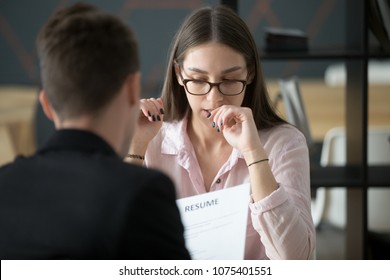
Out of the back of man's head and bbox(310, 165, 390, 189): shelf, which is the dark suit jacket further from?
bbox(310, 165, 390, 189): shelf

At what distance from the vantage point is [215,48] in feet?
4.90

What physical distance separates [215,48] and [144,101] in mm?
169

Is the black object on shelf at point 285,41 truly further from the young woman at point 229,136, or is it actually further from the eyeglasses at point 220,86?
the eyeglasses at point 220,86

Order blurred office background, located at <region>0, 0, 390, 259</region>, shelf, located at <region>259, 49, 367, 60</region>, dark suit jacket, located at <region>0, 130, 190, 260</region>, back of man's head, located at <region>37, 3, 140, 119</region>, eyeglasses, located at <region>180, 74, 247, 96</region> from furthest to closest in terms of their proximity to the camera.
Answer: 1. blurred office background, located at <region>0, 0, 390, 259</region>
2. shelf, located at <region>259, 49, 367, 60</region>
3. eyeglasses, located at <region>180, 74, 247, 96</region>
4. back of man's head, located at <region>37, 3, 140, 119</region>
5. dark suit jacket, located at <region>0, 130, 190, 260</region>

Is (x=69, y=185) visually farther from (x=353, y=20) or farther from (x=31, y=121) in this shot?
(x=31, y=121)

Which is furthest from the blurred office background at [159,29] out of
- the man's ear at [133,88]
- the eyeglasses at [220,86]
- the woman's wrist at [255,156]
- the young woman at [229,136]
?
the man's ear at [133,88]

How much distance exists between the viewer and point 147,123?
4.99 ft

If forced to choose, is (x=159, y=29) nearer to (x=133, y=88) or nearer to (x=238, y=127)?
(x=238, y=127)

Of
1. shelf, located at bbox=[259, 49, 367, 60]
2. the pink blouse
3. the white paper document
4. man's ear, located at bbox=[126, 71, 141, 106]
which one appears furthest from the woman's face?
shelf, located at bbox=[259, 49, 367, 60]

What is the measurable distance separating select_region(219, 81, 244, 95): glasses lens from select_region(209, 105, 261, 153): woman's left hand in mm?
57

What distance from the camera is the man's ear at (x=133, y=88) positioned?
3.24 feet

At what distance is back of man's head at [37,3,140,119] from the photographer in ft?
3.14

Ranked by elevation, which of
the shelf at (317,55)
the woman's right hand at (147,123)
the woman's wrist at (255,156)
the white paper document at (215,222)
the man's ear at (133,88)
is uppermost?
the shelf at (317,55)
